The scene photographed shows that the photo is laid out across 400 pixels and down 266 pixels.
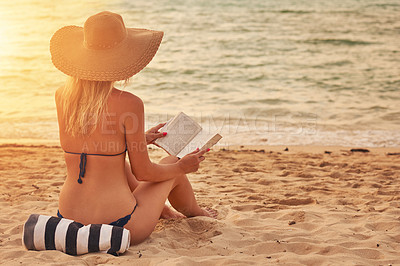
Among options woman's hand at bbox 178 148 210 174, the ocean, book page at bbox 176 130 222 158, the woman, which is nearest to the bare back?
the woman

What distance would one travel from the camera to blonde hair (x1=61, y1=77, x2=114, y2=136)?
268 centimetres

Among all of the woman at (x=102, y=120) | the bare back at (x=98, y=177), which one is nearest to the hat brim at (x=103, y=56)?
the woman at (x=102, y=120)

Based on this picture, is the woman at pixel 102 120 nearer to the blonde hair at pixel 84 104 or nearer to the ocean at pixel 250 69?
the blonde hair at pixel 84 104

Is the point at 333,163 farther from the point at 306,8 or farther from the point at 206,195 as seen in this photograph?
the point at 306,8

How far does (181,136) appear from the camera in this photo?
331 cm

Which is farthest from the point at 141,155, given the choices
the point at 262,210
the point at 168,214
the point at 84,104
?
the point at 262,210

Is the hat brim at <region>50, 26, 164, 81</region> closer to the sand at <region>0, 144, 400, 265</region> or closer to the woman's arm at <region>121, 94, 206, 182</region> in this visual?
the woman's arm at <region>121, 94, 206, 182</region>

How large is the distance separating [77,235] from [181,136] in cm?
101

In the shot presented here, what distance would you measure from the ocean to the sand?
1.62m

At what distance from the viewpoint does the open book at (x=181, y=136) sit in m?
3.25

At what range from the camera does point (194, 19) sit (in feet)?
66.0

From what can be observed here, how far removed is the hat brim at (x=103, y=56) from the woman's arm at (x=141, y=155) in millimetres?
180

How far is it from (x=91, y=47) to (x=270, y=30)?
52.5ft

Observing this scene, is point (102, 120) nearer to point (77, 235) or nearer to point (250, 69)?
point (77, 235)
